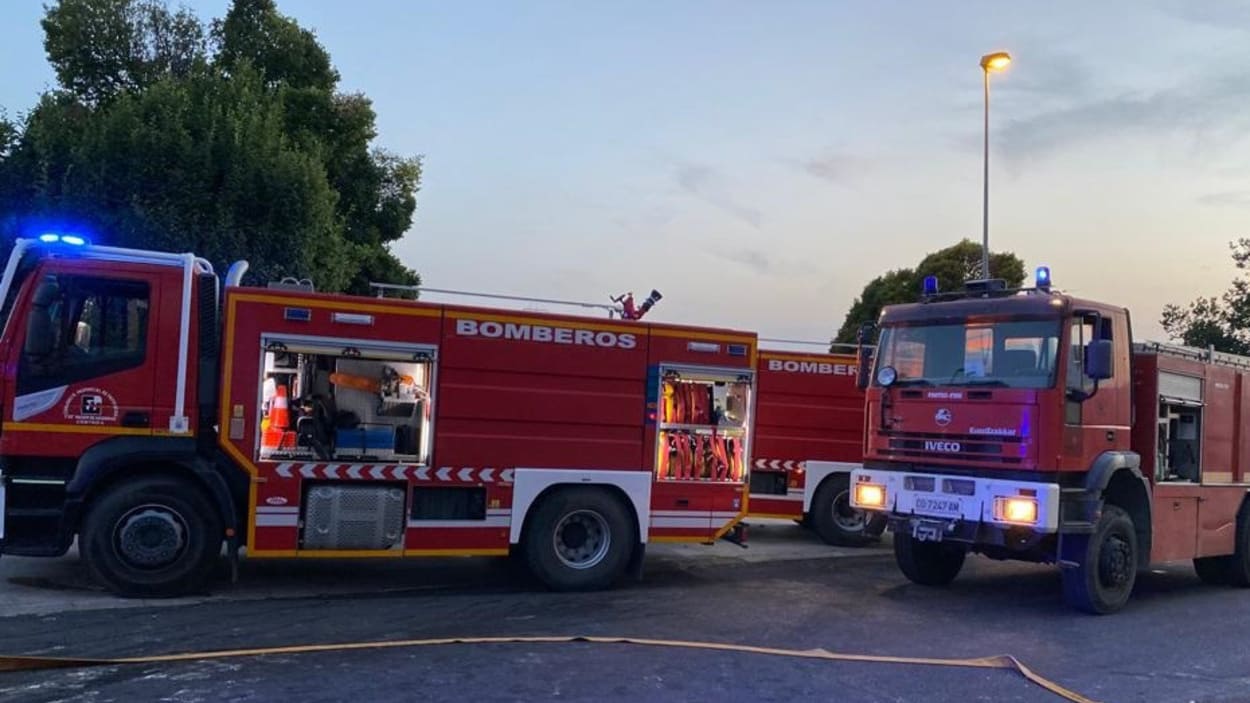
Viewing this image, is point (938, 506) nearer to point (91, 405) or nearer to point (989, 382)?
point (989, 382)

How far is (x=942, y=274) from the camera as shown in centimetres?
3581

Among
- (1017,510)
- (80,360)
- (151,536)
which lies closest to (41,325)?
(80,360)

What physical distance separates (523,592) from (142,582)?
330 centimetres

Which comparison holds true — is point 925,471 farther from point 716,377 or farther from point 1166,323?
point 1166,323

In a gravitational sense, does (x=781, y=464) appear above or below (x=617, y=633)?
above

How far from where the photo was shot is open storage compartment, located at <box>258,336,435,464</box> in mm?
8945

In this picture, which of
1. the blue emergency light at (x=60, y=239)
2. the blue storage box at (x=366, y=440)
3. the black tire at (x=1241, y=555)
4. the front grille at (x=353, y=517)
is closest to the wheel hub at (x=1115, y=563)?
the black tire at (x=1241, y=555)

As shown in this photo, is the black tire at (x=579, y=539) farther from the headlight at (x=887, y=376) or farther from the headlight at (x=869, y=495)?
the headlight at (x=887, y=376)

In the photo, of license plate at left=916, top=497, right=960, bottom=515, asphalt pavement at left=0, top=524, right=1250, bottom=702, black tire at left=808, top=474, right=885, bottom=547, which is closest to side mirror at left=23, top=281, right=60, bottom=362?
asphalt pavement at left=0, top=524, right=1250, bottom=702

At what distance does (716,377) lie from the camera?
1041 cm

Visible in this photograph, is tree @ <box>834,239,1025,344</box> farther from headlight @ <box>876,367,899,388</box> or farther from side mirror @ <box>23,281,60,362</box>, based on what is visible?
side mirror @ <box>23,281,60,362</box>

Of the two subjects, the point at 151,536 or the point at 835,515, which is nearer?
the point at 151,536

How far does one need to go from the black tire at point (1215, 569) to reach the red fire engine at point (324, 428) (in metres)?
5.98

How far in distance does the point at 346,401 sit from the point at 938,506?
5609 millimetres
